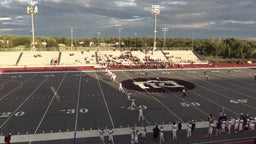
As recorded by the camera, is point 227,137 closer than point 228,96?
Yes

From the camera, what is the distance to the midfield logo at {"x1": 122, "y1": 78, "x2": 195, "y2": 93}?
118 ft

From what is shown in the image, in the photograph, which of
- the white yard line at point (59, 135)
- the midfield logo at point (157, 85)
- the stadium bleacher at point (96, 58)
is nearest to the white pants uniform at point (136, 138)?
the white yard line at point (59, 135)

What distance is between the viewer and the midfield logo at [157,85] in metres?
35.8

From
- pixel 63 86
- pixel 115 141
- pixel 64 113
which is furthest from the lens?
pixel 63 86

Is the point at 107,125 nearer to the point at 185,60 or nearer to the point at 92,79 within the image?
the point at 92,79

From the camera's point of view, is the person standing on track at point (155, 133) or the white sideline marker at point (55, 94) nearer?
the person standing on track at point (155, 133)

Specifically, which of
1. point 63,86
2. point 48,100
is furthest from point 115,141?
point 63,86

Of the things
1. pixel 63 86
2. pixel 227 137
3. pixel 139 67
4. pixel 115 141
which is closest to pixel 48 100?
pixel 63 86

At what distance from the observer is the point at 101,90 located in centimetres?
3547

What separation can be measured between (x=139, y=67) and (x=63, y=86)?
22.8m

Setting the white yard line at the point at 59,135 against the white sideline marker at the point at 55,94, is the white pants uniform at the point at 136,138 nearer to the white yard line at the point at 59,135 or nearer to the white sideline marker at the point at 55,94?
the white yard line at the point at 59,135

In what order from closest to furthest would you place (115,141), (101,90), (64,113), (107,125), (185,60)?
(115,141) → (107,125) → (64,113) → (101,90) → (185,60)

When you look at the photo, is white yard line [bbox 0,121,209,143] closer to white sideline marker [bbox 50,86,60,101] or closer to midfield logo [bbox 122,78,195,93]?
white sideline marker [bbox 50,86,60,101]

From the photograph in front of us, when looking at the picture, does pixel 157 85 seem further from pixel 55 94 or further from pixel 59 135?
pixel 59 135
